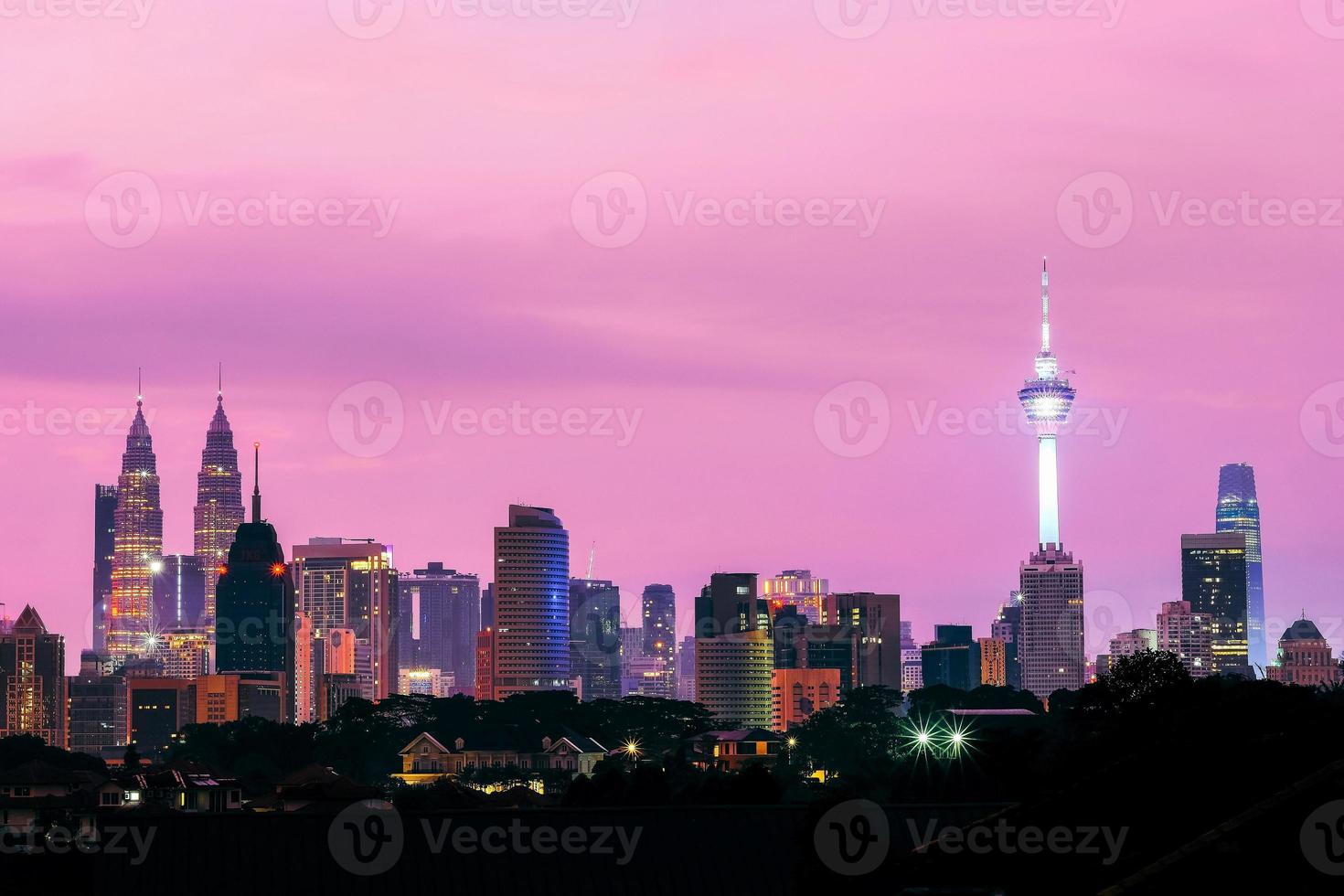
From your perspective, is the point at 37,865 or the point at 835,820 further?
the point at 37,865

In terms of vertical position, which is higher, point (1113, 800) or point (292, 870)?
point (1113, 800)

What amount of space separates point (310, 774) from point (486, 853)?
88.9 m

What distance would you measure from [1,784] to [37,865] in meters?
89.5

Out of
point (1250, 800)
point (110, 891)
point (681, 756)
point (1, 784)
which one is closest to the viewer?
point (1250, 800)

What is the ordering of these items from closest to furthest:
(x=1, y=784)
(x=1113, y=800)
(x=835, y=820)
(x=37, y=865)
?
(x=1113, y=800), (x=835, y=820), (x=37, y=865), (x=1, y=784)

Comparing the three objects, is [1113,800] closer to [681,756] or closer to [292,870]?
[292,870]

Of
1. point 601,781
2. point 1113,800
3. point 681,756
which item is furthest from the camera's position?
point 681,756

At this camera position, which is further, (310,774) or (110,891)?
(310,774)

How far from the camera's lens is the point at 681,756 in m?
196

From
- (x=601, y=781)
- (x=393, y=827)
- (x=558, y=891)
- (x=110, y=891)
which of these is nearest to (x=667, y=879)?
(x=558, y=891)

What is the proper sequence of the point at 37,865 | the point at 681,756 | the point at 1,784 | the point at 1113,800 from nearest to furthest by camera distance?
the point at 1113,800, the point at 37,865, the point at 1,784, the point at 681,756

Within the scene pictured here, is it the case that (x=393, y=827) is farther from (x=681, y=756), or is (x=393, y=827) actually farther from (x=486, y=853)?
(x=681, y=756)

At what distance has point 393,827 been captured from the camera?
6406 centimetres

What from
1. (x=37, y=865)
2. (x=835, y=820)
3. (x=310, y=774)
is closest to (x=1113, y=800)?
(x=835, y=820)
